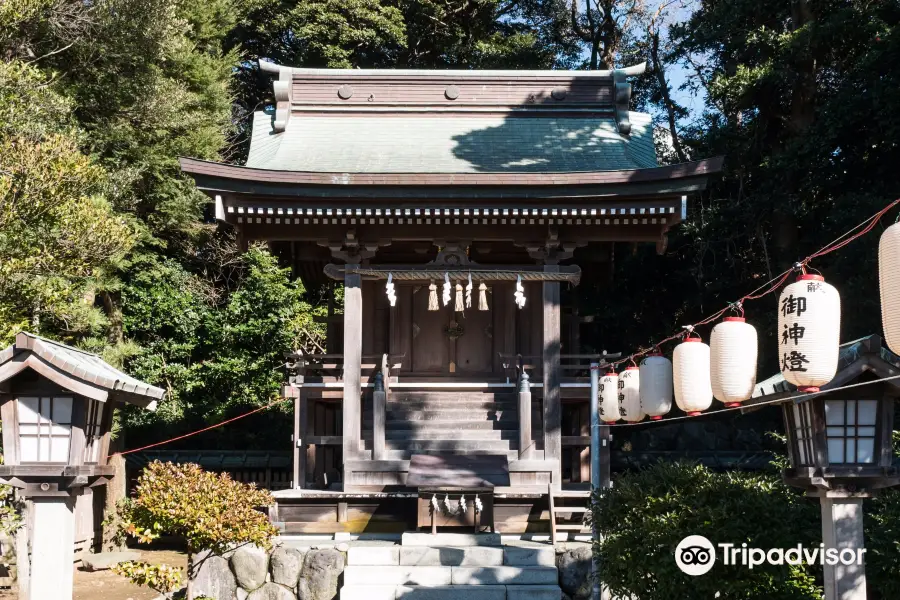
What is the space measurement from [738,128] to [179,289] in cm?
1211

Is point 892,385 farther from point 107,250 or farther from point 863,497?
point 107,250

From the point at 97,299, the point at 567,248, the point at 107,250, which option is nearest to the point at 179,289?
the point at 97,299

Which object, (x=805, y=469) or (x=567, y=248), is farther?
(x=567, y=248)

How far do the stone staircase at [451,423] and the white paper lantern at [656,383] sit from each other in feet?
9.61

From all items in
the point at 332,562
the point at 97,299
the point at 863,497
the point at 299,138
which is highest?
the point at 299,138

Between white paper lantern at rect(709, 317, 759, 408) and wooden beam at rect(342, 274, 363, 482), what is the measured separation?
5867 millimetres

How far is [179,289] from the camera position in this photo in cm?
1814

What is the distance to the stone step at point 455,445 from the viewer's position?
12.7 m

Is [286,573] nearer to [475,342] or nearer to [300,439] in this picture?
[300,439]

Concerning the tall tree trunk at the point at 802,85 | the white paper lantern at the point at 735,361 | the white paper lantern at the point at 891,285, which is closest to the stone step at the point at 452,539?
the white paper lantern at the point at 735,361

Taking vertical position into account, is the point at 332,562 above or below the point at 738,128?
below

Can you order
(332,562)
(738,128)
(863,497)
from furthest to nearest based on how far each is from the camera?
(738,128) < (332,562) < (863,497)

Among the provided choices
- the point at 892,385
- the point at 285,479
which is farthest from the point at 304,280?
the point at 892,385

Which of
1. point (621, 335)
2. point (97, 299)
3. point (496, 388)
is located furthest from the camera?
point (621, 335)
